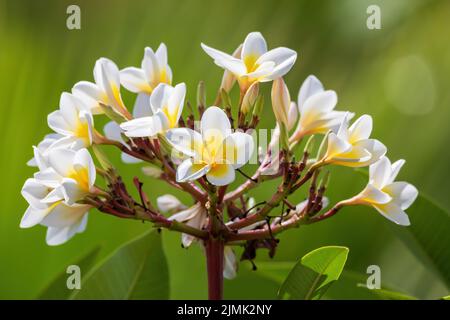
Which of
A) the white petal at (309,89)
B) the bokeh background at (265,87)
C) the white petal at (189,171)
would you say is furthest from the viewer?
the bokeh background at (265,87)

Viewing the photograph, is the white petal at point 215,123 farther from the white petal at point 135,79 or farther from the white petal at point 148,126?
the white petal at point 135,79

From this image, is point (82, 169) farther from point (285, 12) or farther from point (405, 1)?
point (405, 1)

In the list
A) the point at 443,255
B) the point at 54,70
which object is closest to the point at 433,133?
the point at 443,255

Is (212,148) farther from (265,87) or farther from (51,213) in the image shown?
(265,87)

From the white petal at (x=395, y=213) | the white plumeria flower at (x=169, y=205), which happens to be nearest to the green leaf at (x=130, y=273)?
the white plumeria flower at (x=169, y=205)

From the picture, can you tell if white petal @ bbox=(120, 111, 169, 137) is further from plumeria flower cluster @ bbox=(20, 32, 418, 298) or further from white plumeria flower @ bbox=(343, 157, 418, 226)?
white plumeria flower @ bbox=(343, 157, 418, 226)

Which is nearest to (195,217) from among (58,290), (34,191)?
(34,191)
